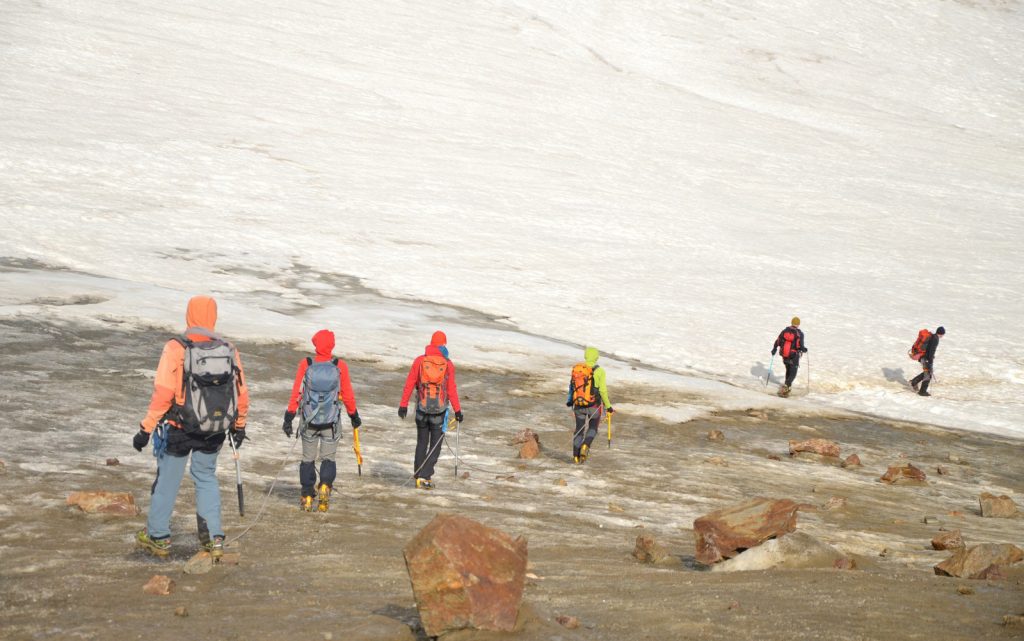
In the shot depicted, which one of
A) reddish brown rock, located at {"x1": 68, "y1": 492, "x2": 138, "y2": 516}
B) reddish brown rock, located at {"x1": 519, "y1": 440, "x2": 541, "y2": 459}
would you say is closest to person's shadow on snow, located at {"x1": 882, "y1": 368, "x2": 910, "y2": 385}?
reddish brown rock, located at {"x1": 519, "y1": 440, "x2": 541, "y2": 459}

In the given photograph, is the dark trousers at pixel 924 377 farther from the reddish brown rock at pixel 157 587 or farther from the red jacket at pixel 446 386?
the reddish brown rock at pixel 157 587

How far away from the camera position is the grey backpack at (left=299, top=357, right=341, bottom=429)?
10.6 m

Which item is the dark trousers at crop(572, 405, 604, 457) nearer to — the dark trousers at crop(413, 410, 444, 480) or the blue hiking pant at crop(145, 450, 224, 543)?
the dark trousers at crop(413, 410, 444, 480)

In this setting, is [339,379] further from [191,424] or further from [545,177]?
[545,177]

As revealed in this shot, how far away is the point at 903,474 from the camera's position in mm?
15969

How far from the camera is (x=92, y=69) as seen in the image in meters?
54.3

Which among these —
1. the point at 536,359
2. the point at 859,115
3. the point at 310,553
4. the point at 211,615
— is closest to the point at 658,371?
the point at 536,359

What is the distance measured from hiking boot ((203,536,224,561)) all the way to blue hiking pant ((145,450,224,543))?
0.04 metres

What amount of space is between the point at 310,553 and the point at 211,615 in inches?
77.2

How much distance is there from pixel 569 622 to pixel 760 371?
2202 centimetres

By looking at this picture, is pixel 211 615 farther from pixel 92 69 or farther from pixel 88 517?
pixel 92 69

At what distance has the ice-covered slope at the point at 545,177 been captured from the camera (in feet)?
97.8

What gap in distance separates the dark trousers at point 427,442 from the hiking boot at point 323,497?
173 centimetres

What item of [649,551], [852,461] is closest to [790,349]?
[852,461]
